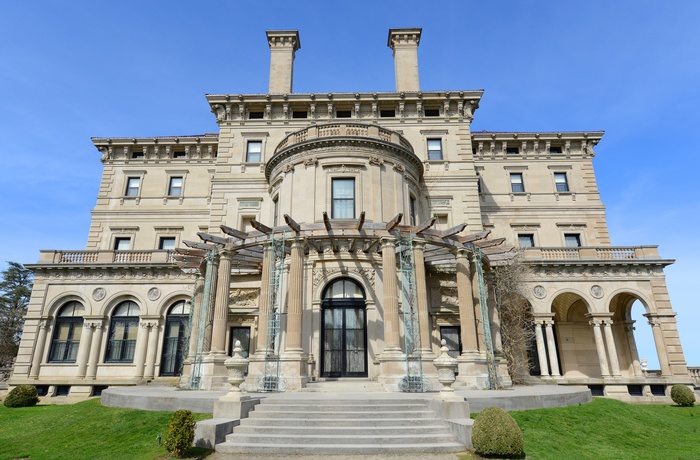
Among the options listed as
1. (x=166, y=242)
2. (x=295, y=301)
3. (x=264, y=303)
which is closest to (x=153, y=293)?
(x=166, y=242)

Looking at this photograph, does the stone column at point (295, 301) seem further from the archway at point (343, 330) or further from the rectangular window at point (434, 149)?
the rectangular window at point (434, 149)

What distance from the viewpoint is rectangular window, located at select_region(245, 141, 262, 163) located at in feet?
93.8

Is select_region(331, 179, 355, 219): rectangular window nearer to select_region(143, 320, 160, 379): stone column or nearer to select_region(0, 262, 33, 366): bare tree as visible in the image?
select_region(143, 320, 160, 379): stone column

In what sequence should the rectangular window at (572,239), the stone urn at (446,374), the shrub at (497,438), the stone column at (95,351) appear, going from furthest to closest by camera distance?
the rectangular window at (572,239), the stone column at (95,351), the stone urn at (446,374), the shrub at (497,438)

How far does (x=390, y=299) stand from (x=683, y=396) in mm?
16529

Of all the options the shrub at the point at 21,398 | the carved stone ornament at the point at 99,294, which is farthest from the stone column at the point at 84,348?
the shrub at the point at 21,398

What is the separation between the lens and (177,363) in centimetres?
2647

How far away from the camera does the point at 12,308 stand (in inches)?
1779

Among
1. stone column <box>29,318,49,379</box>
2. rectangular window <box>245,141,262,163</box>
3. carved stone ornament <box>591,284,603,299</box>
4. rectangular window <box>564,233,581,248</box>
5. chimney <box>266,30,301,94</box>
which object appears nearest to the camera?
stone column <box>29,318,49,379</box>

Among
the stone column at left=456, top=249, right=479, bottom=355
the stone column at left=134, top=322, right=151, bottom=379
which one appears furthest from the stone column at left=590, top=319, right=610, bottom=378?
the stone column at left=134, top=322, right=151, bottom=379

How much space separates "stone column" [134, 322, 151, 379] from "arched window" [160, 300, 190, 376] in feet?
3.62

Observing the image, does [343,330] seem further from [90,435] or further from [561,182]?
[561,182]

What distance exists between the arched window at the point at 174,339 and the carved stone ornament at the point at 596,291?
83.5 ft

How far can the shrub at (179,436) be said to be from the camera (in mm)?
8867
